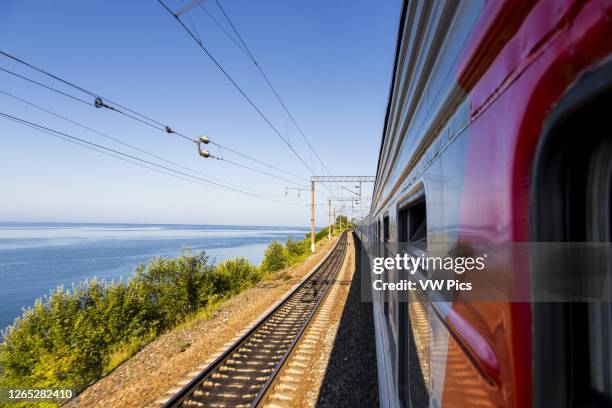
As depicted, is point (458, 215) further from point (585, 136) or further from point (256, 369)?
point (256, 369)

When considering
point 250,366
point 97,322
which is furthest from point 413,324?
point 97,322

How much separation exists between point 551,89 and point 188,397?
578 centimetres

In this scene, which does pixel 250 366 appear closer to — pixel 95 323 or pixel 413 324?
pixel 413 324

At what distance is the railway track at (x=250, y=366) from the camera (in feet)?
15.4

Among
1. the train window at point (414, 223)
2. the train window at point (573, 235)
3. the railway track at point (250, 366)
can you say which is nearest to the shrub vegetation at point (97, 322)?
the railway track at point (250, 366)

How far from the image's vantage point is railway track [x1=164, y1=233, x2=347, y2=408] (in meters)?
4.69

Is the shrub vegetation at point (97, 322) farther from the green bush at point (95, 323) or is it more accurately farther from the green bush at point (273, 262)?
the green bush at point (273, 262)

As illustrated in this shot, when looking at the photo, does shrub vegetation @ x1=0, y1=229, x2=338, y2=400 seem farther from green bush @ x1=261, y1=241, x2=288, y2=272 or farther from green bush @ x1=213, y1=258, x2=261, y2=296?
green bush @ x1=261, y1=241, x2=288, y2=272

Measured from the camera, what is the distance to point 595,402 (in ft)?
1.72

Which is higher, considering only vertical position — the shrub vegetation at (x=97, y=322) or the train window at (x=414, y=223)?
the train window at (x=414, y=223)

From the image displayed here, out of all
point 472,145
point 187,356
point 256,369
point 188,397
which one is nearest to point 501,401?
point 472,145

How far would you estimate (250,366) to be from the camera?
579 centimetres

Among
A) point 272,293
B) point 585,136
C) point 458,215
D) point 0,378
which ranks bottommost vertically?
point 0,378

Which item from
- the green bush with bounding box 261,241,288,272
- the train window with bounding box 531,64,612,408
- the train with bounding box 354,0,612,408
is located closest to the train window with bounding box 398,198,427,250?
the train with bounding box 354,0,612,408
